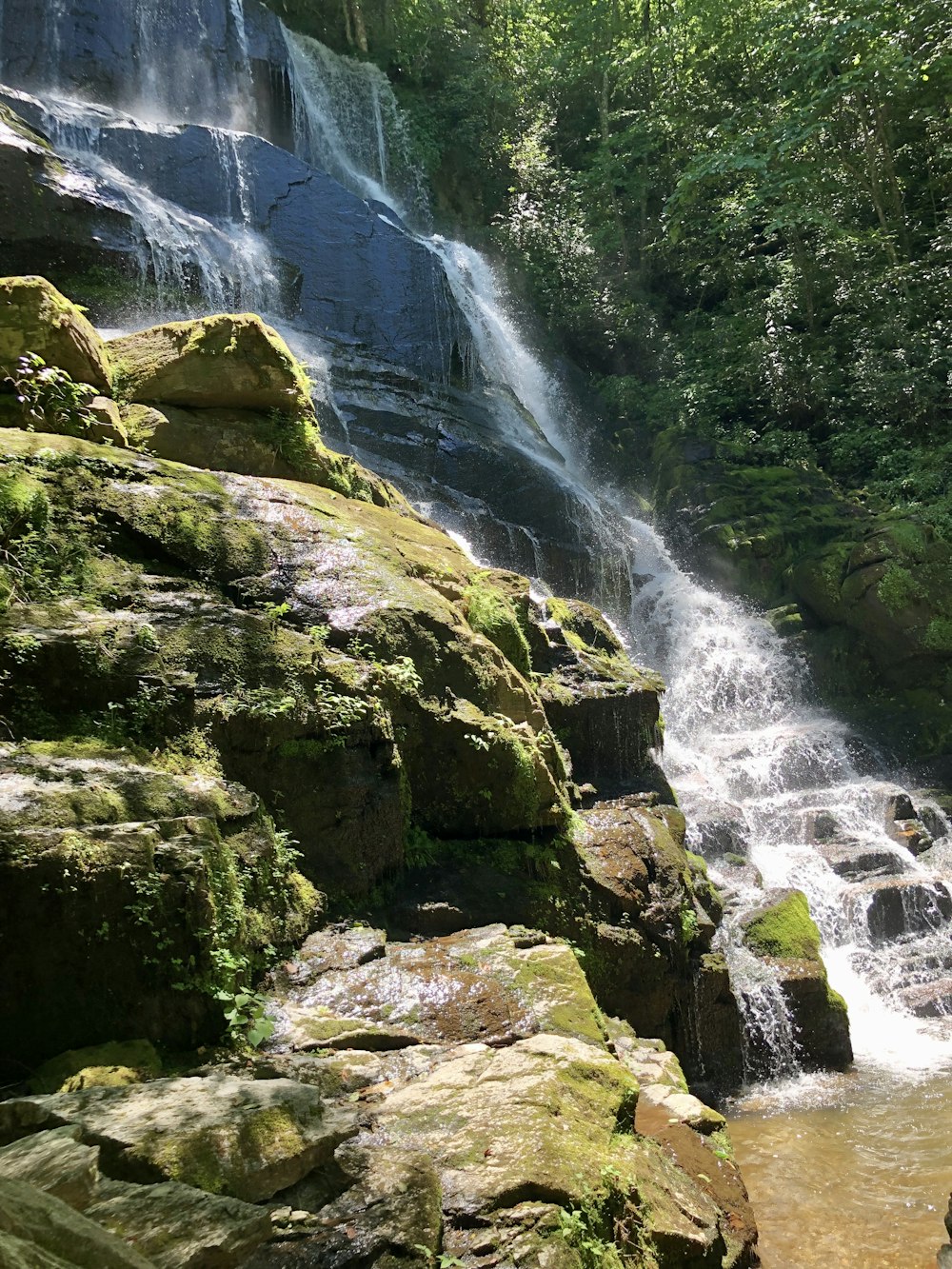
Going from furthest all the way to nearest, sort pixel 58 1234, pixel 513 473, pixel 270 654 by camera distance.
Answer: pixel 513 473 → pixel 270 654 → pixel 58 1234

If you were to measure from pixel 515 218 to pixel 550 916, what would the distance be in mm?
20487

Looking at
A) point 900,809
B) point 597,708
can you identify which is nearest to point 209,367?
point 597,708

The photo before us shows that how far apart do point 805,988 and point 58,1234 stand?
675cm

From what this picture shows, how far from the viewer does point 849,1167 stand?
5.59 meters

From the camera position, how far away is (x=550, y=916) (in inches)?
213

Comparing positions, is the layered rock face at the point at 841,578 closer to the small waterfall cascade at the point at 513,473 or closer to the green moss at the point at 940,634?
the green moss at the point at 940,634

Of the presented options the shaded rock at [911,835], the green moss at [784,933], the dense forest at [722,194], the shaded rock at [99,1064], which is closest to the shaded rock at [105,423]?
the shaded rock at [99,1064]

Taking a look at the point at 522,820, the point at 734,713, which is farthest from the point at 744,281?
the point at 522,820

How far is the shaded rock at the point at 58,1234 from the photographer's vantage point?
153 centimetres

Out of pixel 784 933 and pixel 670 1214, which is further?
pixel 784 933

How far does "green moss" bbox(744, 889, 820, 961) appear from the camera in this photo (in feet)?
24.6

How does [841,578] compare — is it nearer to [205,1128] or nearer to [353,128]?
[205,1128]

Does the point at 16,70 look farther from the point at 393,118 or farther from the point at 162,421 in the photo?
the point at 162,421

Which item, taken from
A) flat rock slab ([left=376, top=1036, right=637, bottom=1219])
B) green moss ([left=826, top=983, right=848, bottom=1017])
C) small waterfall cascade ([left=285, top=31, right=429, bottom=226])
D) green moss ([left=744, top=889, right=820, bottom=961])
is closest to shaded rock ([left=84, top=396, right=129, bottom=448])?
flat rock slab ([left=376, top=1036, right=637, bottom=1219])
